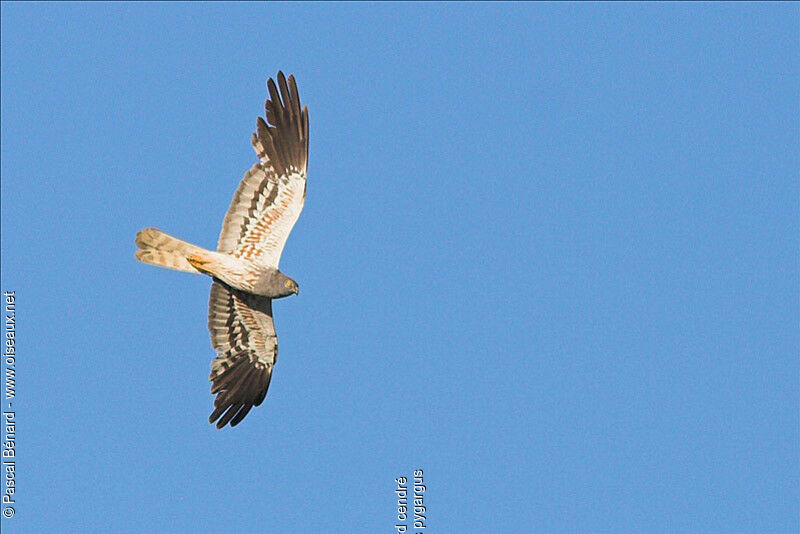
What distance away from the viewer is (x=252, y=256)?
1616cm

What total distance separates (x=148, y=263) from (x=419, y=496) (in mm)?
5056

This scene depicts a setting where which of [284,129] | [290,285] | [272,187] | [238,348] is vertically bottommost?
[238,348]

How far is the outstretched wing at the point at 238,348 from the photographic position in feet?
54.7

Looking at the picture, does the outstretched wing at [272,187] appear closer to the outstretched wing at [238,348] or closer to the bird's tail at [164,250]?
the bird's tail at [164,250]

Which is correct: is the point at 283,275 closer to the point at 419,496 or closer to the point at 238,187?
the point at 238,187

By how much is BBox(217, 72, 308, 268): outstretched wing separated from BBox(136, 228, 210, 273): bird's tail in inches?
20.6

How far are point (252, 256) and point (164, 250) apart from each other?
1.25 m

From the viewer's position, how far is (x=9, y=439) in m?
16.2


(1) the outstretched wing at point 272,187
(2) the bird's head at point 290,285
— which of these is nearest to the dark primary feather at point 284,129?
(1) the outstretched wing at point 272,187

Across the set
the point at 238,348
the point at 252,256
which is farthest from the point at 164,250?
the point at 238,348

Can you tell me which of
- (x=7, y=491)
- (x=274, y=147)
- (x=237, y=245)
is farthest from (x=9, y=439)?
(x=274, y=147)

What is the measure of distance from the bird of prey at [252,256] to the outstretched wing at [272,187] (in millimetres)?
14

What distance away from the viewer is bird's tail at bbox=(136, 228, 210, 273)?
15.7m

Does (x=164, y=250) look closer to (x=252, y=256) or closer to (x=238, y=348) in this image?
(x=252, y=256)
